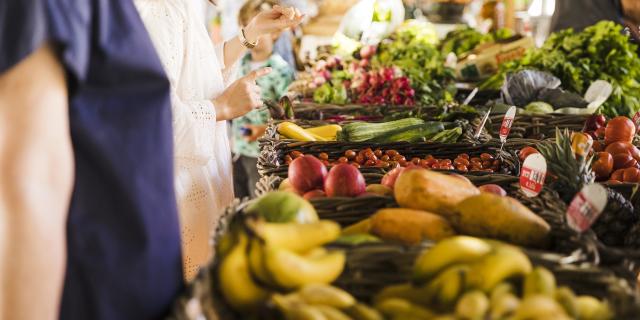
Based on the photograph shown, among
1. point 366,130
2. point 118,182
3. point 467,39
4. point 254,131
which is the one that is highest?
point 118,182

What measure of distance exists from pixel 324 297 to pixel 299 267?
7cm

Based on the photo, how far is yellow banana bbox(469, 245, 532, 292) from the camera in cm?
119

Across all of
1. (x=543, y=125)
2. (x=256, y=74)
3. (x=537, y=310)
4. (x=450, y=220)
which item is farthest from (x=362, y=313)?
(x=543, y=125)

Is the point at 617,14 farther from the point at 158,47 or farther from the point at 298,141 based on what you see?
the point at 158,47

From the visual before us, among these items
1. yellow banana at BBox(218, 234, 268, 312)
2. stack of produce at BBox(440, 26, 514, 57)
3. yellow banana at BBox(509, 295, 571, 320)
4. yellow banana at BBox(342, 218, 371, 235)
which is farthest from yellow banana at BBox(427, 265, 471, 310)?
stack of produce at BBox(440, 26, 514, 57)

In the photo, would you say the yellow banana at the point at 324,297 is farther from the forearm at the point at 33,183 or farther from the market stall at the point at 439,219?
the forearm at the point at 33,183

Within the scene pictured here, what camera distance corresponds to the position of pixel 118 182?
1238 millimetres

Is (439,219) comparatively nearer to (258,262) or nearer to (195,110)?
(258,262)

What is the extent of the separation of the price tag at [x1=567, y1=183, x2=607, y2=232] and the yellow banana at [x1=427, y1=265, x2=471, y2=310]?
18.2 inches

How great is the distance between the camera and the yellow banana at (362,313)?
116 cm

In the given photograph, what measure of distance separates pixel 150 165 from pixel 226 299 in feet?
0.97

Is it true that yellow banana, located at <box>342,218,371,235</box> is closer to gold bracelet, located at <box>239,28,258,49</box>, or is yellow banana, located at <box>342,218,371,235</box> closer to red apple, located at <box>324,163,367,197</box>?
red apple, located at <box>324,163,367,197</box>

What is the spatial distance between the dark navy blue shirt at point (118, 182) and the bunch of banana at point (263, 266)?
146mm

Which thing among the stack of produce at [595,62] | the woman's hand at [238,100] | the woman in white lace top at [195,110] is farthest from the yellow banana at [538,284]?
the stack of produce at [595,62]
